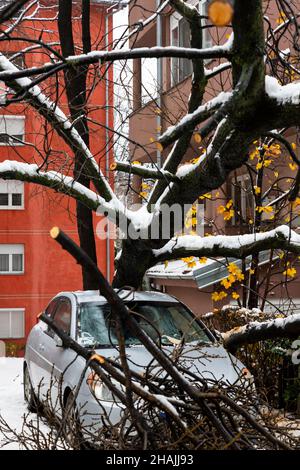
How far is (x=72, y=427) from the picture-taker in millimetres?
3186

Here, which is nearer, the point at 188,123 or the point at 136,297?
the point at 188,123

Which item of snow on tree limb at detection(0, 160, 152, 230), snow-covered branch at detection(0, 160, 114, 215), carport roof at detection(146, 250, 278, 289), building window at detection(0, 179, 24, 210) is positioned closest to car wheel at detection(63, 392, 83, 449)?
snow on tree limb at detection(0, 160, 152, 230)

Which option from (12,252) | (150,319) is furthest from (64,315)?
(12,252)

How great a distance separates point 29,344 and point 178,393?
269 inches

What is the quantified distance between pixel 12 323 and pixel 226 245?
963 inches

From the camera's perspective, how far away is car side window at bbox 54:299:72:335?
8307 mm

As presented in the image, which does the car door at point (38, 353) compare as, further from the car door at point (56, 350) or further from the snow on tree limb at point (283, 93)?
the snow on tree limb at point (283, 93)

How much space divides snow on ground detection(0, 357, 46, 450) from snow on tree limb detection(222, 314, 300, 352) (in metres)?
2.10

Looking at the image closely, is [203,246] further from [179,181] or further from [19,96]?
[19,96]

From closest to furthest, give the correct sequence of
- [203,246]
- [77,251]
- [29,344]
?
[77,251]
[203,246]
[29,344]

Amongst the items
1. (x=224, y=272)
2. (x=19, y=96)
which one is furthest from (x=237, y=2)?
(x=224, y=272)

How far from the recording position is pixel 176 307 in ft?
28.5

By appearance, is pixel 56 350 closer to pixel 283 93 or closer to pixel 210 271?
pixel 283 93

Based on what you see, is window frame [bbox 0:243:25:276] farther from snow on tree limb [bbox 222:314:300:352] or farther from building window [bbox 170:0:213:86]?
snow on tree limb [bbox 222:314:300:352]
